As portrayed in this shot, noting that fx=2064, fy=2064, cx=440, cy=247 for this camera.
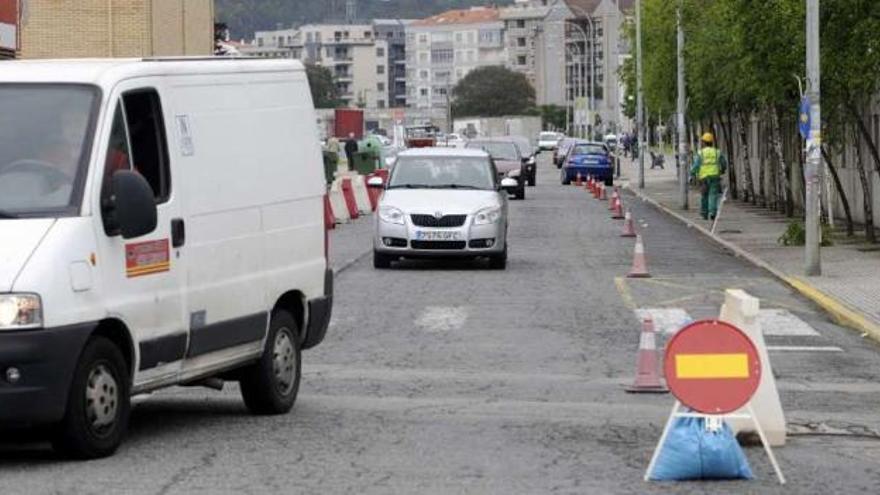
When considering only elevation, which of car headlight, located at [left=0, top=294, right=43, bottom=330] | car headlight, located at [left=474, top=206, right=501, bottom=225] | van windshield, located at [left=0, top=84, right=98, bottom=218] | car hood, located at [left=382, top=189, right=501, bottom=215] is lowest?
car headlight, located at [left=474, top=206, right=501, bottom=225]

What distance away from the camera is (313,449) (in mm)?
12070

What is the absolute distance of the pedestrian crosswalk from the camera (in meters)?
19.3

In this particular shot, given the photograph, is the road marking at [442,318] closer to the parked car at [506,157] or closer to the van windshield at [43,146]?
the van windshield at [43,146]

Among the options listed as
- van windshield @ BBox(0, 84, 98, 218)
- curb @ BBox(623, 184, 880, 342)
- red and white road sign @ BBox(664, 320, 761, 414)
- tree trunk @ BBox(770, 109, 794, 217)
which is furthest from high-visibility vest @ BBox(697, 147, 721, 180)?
red and white road sign @ BBox(664, 320, 761, 414)

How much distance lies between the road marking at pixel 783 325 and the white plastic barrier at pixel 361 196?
26599 millimetres

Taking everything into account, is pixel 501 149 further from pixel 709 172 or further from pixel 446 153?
pixel 446 153

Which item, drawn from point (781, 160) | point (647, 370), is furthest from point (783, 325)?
point (781, 160)

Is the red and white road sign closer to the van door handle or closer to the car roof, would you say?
the van door handle

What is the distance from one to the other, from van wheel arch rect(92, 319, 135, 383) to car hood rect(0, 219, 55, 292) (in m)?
0.65

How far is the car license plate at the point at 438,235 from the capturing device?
2906 cm

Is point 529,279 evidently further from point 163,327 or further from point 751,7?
point 163,327

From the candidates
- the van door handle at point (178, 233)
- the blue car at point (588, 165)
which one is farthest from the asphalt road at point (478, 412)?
the blue car at point (588, 165)

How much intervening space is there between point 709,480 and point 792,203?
36128mm

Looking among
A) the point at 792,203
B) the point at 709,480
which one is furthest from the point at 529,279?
the point at 792,203
